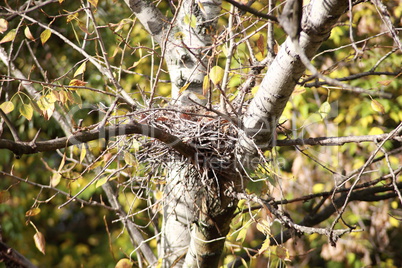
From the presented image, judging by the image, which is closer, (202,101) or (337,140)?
(337,140)

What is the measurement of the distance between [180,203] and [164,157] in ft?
1.25

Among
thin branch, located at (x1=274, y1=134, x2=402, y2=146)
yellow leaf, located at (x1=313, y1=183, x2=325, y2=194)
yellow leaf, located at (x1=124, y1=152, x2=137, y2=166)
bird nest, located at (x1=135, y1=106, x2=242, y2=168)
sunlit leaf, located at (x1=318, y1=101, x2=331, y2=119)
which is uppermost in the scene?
sunlit leaf, located at (x1=318, y1=101, x2=331, y2=119)

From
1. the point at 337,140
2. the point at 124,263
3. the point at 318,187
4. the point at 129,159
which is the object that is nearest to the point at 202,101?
the point at 129,159

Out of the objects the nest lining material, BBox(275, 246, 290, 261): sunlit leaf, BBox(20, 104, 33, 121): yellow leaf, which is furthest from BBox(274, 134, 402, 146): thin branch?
BBox(20, 104, 33, 121): yellow leaf

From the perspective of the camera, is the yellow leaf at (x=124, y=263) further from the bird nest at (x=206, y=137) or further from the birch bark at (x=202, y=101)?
the bird nest at (x=206, y=137)

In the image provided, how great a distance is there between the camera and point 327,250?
13.6 ft

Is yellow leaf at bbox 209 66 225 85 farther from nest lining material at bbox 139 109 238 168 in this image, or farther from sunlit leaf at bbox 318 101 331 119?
sunlit leaf at bbox 318 101 331 119

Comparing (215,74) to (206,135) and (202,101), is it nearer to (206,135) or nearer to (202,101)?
(206,135)

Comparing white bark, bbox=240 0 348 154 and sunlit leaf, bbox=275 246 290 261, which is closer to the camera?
white bark, bbox=240 0 348 154

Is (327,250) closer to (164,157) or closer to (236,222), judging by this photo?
(236,222)

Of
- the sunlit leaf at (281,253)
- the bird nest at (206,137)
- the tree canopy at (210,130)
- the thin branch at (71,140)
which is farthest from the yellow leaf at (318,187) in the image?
the thin branch at (71,140)

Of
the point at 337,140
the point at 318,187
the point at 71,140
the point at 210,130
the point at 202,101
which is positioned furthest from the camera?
the point at 318,187

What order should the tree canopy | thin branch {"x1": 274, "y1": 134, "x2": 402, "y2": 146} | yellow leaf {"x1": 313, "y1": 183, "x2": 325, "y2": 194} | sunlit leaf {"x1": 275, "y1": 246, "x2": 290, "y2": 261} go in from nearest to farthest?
the tree canopy
thin branch {"x1": 274, "y1": 134, "x2": 402, "y2": 146}
sunlit leaf {"x1": 275, "y1": 246, "x2": 290, "y2": 261}
yellow leaf {"x1": 313, "y1": 183, "x2": 325, "y2": 194}

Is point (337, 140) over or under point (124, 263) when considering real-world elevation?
over
